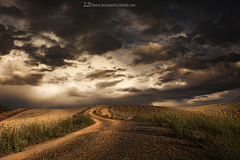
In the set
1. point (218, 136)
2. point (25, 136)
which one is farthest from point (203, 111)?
point (25, 136)

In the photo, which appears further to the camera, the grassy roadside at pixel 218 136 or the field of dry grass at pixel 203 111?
the field of dry grass at pixel 203 111

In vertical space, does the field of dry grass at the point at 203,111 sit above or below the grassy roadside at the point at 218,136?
below

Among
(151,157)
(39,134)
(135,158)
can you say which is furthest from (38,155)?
(151,157)

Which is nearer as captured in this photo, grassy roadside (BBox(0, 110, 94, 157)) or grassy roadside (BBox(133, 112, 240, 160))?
grassy roadside (BBox(133, 112, 240, 160))

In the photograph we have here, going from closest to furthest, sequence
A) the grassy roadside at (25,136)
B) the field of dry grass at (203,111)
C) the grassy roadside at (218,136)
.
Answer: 1. the grassy roadside at (218,136)
2. the grassy roadside at (25,136)
3. the field of dry grass at (203,111)

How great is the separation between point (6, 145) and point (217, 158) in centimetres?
1260

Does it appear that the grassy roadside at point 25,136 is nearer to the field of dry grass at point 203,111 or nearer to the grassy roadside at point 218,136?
the grassy roadside at point 218,136

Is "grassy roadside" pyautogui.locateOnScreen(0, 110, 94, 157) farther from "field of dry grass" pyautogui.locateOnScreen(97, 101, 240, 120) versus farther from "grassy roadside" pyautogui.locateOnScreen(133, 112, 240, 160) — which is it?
"field of dry grass" pyautogui.locateOnScreen(97, 101, 240, 120)

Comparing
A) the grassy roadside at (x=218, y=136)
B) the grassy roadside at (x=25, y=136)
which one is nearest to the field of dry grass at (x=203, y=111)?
the grassy roadside at (x=25, y=136)

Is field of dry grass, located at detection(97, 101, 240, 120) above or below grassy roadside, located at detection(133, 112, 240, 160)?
below

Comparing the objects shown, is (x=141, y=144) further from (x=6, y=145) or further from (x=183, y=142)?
(x=6, y=145)

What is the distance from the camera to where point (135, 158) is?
5773 mm

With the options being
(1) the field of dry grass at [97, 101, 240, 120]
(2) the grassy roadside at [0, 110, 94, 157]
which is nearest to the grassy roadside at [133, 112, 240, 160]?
(2) the grassy roadside at [0, 110, 94, 157]

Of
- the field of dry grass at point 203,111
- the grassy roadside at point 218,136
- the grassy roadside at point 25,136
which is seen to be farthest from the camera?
the field of dry grass at point 203,111
